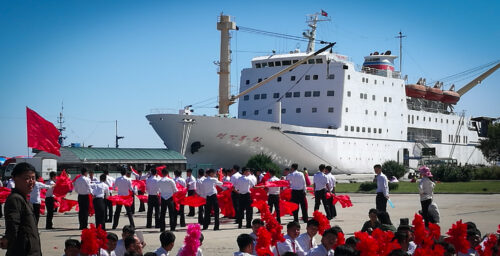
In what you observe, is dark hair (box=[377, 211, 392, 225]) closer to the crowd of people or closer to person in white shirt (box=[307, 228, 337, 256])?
the crowd of people

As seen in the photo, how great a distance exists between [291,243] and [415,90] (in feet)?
169

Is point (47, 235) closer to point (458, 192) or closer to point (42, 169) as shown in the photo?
point (458, 192)

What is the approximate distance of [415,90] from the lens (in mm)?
57031

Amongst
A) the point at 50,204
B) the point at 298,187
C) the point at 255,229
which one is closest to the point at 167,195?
the point at 50,204

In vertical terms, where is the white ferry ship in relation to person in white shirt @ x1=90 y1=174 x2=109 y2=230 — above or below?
above

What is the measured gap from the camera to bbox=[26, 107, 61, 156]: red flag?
14953 mm

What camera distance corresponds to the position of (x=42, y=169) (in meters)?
32.4

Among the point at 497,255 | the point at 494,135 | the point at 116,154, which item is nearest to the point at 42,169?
the point at 116,154

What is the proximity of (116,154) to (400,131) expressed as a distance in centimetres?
2706

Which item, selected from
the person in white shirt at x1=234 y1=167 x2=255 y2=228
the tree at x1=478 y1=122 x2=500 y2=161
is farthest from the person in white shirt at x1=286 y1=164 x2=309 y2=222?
the tree at x1=478 y1=122 x2=500 y2=161

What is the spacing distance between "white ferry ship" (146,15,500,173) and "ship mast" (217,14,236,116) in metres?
0.07

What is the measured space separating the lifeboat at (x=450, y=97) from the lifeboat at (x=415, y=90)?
5.32 m

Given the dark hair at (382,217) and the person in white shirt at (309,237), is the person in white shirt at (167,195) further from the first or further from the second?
the person in white shirt at (309,237)

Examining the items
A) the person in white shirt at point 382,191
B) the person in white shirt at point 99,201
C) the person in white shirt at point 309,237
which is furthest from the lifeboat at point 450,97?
the person in white shirt at point 309,237
